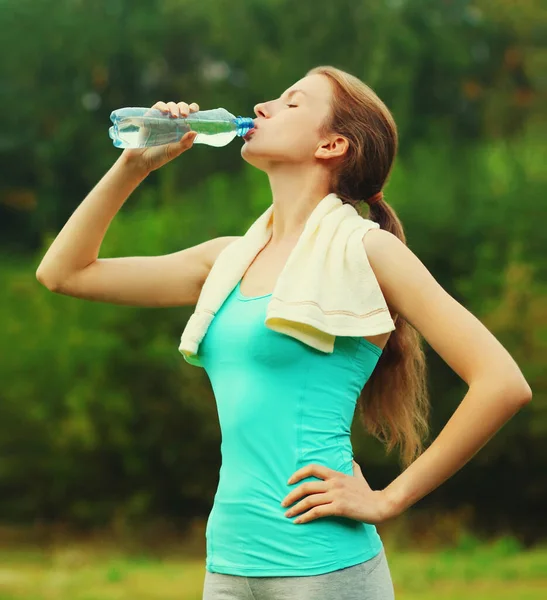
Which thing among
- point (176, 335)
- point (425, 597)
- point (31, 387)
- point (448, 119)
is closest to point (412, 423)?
point (425, 597)

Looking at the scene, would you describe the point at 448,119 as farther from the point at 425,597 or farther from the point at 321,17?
the point at 425,597

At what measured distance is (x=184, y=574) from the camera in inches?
279

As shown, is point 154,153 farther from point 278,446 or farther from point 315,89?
point 278,446

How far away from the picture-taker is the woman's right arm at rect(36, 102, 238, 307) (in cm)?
186

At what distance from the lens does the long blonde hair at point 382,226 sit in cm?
177

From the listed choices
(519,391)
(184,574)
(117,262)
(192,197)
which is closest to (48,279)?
(117,262)

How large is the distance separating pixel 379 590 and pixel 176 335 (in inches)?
278

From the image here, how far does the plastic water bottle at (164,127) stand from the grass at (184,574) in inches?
172

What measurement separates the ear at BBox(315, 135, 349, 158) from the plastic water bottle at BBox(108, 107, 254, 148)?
0.14 meters

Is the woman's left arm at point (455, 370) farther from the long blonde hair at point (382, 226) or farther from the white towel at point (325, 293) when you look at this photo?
the long blonde hair at point (382, 226)

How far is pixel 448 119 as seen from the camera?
9844 mm

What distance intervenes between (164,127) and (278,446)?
0.75 m

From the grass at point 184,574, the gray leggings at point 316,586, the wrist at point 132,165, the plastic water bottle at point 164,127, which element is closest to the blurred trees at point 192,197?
the grass at point 184,574

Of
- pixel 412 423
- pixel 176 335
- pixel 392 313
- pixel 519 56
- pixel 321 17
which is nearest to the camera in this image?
pixel 392 313
